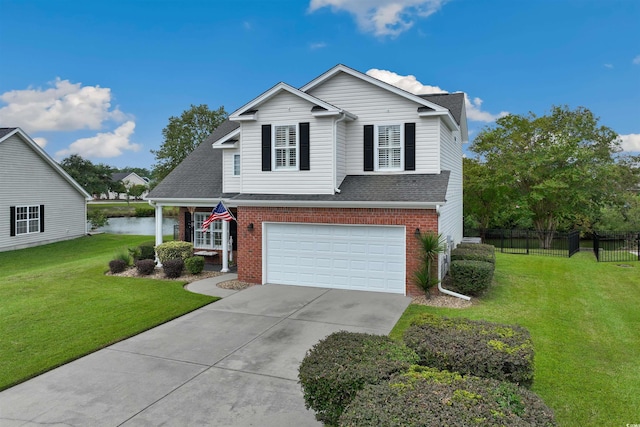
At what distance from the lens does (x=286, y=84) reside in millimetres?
12344

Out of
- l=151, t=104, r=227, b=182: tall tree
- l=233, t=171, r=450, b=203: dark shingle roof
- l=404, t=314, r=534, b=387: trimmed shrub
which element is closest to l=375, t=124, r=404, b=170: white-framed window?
l=233, t=171, r=450, b=203: dark shingle roof

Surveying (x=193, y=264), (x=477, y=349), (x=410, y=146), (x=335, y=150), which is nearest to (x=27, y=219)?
Answer: (x=193, y=264)

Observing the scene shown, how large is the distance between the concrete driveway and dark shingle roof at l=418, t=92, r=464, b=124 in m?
8.58

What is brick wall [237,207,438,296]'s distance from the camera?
11148mm

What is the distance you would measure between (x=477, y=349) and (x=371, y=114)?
937 centimetres

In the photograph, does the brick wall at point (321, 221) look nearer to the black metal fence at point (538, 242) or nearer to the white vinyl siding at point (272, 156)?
the white vinyl siding at point (272, 156)

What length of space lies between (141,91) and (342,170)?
48.0 feet

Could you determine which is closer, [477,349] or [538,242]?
[477,349]

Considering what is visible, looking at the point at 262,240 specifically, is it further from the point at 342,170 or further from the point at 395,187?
the point at 395,187

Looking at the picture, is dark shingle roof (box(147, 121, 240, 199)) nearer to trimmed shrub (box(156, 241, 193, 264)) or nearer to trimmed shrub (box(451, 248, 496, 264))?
trimmed shrub (box(156, 241, 193, 264))

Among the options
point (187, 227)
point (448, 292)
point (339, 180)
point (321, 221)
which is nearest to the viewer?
point (448, 292)

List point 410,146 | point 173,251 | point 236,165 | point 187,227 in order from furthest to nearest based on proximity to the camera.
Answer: point 187,227
point 236,165
point 173,251
point 410,146

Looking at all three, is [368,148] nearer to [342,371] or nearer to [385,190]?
[385,190]

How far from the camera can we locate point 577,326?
8.84m
